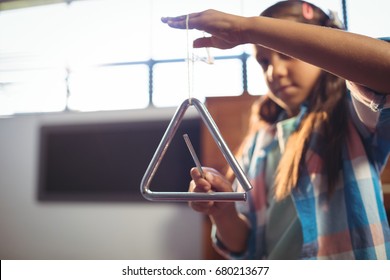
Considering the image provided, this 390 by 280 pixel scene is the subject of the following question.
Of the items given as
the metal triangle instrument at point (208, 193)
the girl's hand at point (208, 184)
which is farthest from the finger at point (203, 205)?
the metal triangle instrument at point (208, 193)

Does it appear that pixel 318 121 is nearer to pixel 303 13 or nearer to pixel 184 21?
pixel 303 13

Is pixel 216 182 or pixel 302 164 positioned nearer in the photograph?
pixel 216 182

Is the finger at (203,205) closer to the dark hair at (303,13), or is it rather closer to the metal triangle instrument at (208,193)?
the metal triangle instrument at (208,193)

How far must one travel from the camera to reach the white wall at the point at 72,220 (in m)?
0.81

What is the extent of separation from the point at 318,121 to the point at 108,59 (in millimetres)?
480

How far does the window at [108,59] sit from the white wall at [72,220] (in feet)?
0.15

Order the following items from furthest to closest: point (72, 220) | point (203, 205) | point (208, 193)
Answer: point (72, 220) < point (203, 205) < point (208, 193)

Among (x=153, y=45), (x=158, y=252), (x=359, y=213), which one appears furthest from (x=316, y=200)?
(x=153, y=45)

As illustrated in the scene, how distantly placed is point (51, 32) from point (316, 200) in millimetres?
677

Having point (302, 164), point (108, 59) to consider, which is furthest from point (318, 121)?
point (108, 59)

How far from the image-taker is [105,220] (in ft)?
2.81

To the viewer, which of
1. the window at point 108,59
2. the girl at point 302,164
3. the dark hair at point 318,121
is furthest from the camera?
the window at point 108,59

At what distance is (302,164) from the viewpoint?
0.70m
